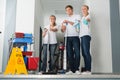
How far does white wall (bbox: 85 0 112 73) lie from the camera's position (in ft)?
17.0

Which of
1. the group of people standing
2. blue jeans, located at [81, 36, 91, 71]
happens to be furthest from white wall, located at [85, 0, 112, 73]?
blue jeans, located at [81, 36, 91, 71]

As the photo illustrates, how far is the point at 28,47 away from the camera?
4742 millimetres

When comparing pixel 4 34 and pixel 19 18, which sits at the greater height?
pixel 19 18

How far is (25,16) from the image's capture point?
541 centimetres

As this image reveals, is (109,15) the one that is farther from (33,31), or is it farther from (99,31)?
(33,31)

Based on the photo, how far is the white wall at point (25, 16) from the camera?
5352 millimetres

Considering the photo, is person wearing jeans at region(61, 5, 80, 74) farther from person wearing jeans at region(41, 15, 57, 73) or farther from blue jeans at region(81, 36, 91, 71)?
person wearing jeans at region(41, 15, 57, 73)

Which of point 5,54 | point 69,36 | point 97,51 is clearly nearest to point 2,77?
point 69,36

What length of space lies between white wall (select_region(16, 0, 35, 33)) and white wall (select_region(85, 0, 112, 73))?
4.66 feet

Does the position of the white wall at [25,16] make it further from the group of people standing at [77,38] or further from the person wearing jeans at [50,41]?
the group of people standing at [77,38]

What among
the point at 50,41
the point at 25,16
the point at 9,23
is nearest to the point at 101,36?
the point at 50,41

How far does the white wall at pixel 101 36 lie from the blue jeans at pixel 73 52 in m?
1.24

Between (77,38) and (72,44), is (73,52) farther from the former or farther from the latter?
(77,38)

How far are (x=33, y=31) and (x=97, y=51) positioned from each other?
159 cm
